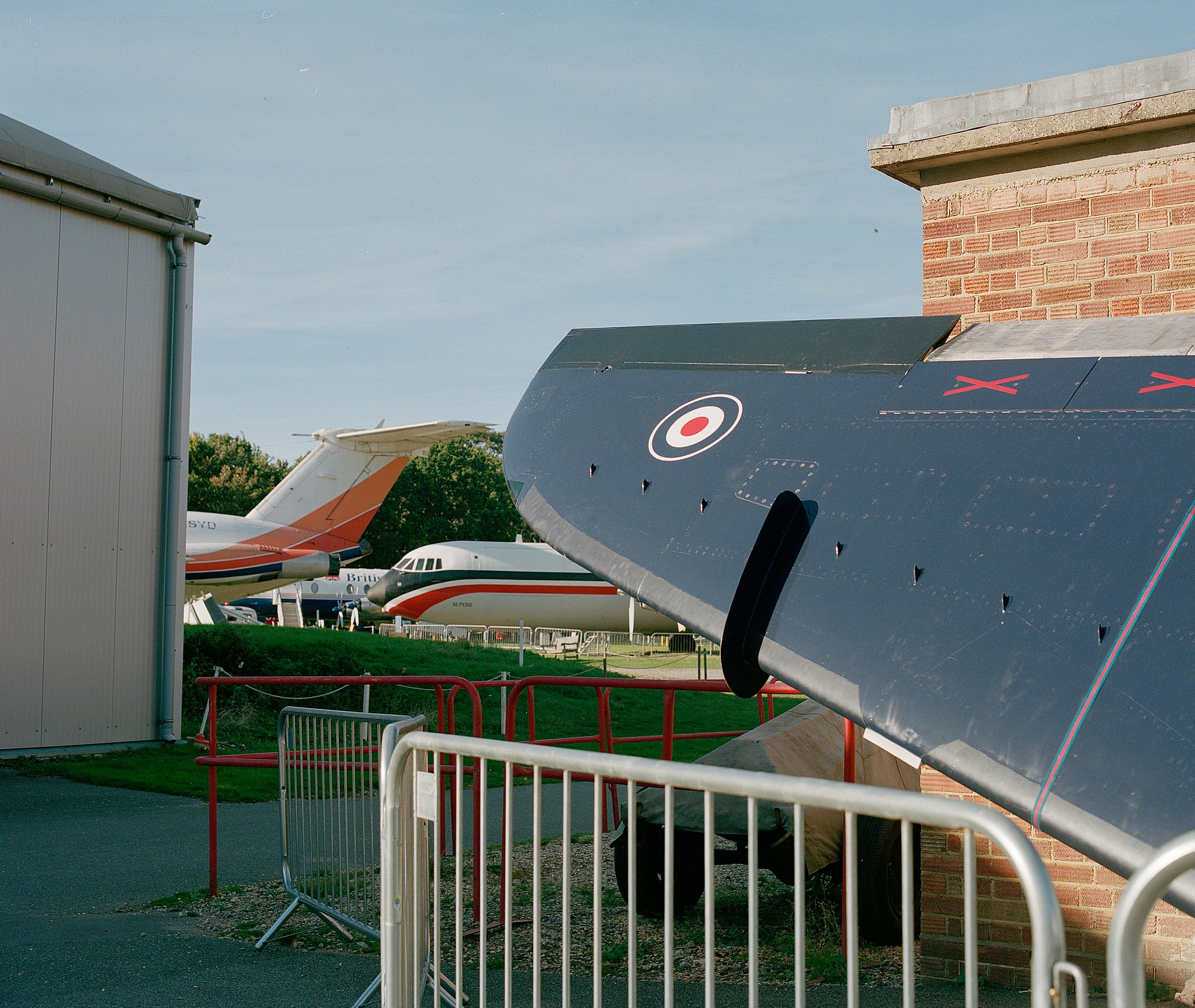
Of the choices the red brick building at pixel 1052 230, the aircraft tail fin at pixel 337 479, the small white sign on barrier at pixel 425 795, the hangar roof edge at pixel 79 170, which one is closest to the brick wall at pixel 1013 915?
the red brick building at pixel 1052 230

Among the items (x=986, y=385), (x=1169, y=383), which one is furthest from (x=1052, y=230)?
(x=1169, y=383)

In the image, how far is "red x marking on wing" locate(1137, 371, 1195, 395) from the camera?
334 cm

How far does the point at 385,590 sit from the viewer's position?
44.6 meters

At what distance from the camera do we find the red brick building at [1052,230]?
4836 mm

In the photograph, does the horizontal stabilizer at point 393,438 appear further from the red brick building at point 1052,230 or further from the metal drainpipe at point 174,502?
the red brick building at point 1052,230

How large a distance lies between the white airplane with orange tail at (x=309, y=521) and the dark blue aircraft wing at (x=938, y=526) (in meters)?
28.1

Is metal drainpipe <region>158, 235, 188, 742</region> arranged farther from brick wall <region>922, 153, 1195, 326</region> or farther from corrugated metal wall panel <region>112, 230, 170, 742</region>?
brick wall <region>922, 153, 1195, 326</region>

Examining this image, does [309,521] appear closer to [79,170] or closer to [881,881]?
[79,170]

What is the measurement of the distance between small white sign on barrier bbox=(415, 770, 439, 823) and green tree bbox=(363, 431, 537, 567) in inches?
2803

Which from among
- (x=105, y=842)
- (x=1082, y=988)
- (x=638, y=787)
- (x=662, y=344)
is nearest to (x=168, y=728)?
(x=105, y=842)

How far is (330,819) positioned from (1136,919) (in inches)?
194

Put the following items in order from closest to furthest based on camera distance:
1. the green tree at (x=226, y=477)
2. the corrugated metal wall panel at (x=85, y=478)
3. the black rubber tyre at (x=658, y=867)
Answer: the black rubber tyre at (x=658, y=867) < the corrugated metal wall panel at (x=85, y=478) < the green tree at (x=226, y=477)

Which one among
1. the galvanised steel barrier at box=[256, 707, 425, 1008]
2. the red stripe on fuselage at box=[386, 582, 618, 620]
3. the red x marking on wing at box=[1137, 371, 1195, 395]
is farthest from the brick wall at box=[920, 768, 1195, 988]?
the red stripe on fuselage at box=[386, 582, 618, 620]

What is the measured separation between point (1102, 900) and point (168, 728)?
1214cm
